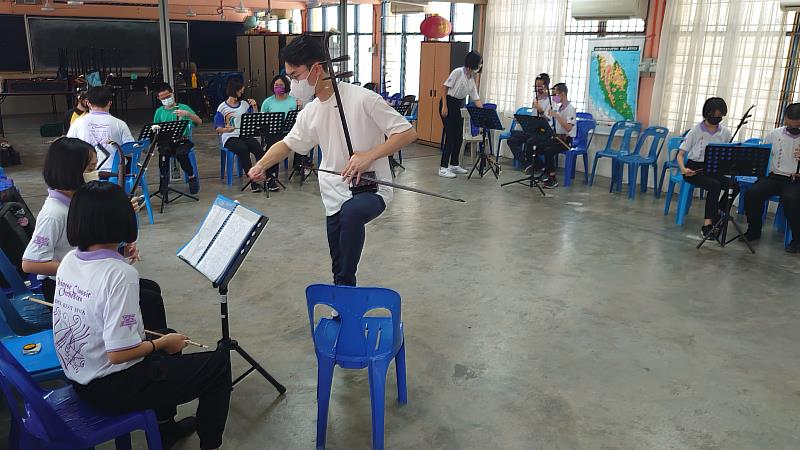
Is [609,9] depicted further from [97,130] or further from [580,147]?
[97,130]

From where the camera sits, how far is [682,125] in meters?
7.09

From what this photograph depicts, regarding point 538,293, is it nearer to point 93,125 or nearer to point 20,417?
point 20,417

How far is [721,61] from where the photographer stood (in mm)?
6648

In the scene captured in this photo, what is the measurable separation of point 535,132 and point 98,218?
588 centimetres

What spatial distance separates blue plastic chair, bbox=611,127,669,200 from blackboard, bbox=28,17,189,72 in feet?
38.4

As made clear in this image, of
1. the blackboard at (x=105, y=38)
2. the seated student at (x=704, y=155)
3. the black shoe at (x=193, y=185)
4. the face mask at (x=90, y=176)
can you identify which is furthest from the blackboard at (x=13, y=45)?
the seated student at (x=704, y=155)

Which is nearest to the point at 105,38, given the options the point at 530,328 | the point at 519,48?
the point at 519,48

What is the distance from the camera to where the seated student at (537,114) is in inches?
293

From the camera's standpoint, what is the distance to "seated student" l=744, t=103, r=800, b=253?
5117mm

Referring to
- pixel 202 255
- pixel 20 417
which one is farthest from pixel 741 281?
pixel 20 417

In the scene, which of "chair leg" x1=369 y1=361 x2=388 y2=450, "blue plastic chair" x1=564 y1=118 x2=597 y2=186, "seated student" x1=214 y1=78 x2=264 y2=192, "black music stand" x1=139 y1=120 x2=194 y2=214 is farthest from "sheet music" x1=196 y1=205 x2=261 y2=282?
"blue plastic chair" x1=564 y1=118 x2=597 y2=186

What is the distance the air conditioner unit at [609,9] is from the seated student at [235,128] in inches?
171

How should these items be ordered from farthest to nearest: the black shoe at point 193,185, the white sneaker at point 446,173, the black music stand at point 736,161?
the white sneaker at point 446,173 < the black shoe at point 193,185 < the black music stand at point 736,161

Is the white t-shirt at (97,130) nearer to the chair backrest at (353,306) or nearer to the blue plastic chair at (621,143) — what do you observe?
the chair backrest at (353,306)
